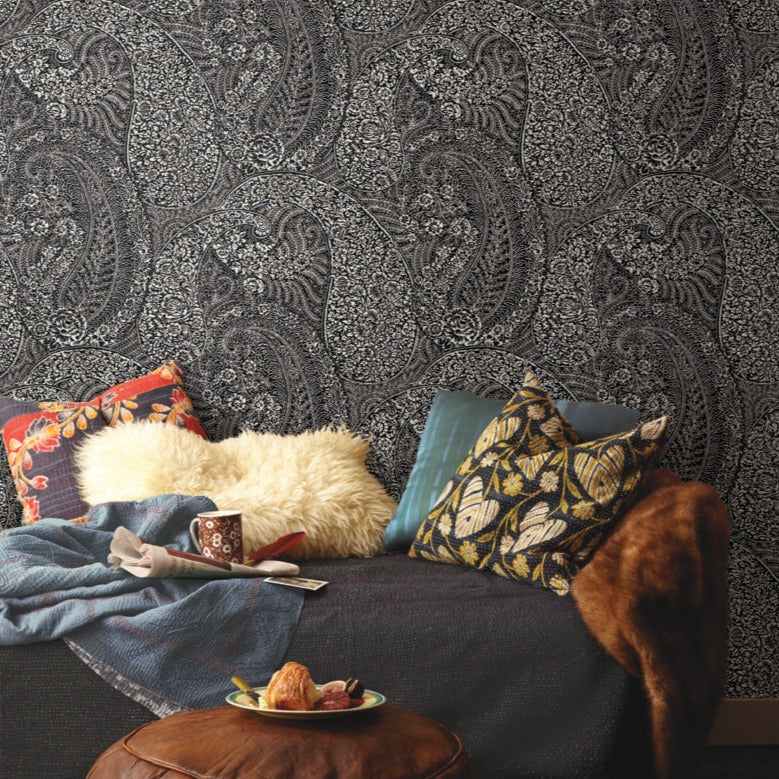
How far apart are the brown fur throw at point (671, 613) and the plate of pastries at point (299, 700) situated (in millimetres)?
710

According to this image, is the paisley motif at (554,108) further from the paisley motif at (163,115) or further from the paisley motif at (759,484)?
the paisley motif at (759,484)

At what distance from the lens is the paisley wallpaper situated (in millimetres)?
2891

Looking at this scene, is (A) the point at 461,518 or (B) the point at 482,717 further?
(A) the point at 461,518

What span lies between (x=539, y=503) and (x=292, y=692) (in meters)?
0.98

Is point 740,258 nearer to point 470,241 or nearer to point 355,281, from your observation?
point 470,241

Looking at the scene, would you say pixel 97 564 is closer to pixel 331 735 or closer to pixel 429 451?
pixel 331 735

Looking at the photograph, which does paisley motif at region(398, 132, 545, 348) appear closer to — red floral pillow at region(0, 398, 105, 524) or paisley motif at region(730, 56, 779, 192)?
paisley motif at region(730, 56, 779, 192)

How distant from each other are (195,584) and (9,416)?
1.17 meters

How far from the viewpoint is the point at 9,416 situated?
2797mm

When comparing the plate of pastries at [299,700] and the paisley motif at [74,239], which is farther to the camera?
the paisley motif at [74,239]

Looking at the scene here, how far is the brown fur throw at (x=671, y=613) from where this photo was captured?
1.86 meters

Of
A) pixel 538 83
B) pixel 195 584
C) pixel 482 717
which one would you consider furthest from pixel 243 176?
pixel 482 717

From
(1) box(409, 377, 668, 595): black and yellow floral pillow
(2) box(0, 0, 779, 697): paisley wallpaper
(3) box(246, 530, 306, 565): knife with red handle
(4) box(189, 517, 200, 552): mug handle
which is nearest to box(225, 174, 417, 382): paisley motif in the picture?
(2) box(0, 0, 779, 697): paisley wallpaper

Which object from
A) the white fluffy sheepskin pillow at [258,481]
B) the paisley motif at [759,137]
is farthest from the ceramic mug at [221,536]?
the paisley motif at [759,137]
